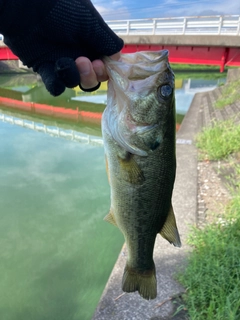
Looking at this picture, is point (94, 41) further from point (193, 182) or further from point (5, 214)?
point (5, 214)

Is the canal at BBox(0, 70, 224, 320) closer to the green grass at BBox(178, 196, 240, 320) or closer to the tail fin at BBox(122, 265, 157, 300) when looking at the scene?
the green grass at BBox(178, 196, 240, 320)

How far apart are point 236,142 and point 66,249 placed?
3292 mm

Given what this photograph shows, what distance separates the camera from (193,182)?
14.3 feet

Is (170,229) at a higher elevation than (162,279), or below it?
higher

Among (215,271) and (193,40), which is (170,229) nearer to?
(215,271)

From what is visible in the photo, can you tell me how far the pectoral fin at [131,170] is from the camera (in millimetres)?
1550

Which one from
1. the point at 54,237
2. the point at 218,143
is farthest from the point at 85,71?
the point at 218,143

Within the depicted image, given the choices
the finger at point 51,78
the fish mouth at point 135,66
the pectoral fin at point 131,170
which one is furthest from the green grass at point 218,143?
the finger at point 51,78

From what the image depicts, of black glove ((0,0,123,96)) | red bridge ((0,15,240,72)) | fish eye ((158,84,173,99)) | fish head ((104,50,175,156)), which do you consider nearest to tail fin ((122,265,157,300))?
fish head ((104,50,175,156))

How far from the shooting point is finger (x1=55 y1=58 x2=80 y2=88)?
1280 millimetres

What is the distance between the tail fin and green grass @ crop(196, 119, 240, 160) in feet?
11.9

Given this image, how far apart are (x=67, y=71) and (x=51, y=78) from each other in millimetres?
103

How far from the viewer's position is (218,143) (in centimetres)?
529

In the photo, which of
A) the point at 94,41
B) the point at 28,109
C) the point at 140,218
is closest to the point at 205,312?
the point at 140,218
